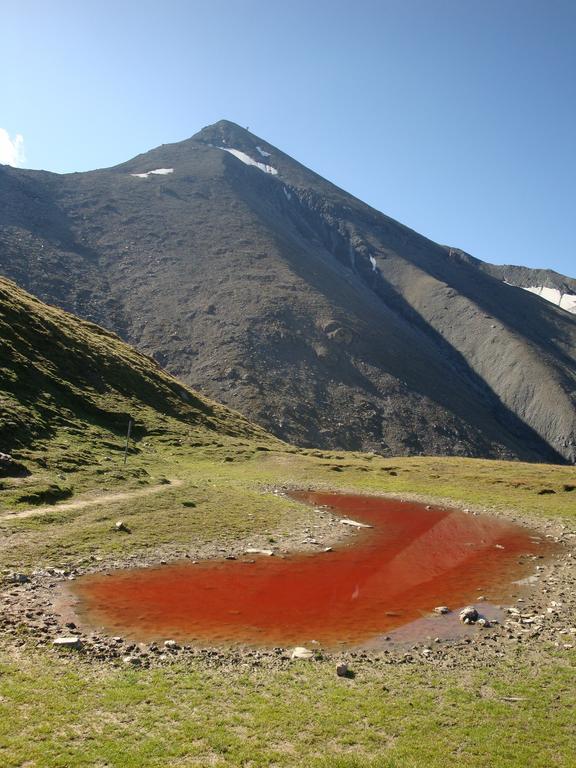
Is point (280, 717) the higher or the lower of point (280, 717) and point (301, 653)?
the higher

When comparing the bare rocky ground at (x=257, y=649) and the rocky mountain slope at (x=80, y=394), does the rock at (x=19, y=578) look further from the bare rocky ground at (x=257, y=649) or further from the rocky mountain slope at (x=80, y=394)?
the rocky mountain slope at (x=80, y=394)

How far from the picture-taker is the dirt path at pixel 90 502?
2705cm

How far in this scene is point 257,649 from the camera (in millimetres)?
15758

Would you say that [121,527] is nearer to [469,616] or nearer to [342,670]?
[342,670]

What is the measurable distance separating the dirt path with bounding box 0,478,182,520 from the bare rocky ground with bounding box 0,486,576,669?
21.7 feet

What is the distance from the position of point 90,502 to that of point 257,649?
19.5 metres

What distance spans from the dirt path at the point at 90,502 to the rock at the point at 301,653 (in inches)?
682

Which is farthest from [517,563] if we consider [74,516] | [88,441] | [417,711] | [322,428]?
[322,428]

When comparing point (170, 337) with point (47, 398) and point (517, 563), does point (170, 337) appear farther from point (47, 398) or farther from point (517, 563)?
point (517, 563)

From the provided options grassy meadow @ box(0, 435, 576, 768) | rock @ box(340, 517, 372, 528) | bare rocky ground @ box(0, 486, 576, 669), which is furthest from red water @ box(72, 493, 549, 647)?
grassy meadow @ box(0, 435, 576, 768)

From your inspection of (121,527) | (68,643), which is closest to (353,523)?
(121,527)

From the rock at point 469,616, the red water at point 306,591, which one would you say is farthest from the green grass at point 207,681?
the rock at point 469,616

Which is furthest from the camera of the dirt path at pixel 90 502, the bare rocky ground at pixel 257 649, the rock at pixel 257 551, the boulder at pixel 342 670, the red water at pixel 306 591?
the dirt path at pixel 90 502

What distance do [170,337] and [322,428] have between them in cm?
5783
